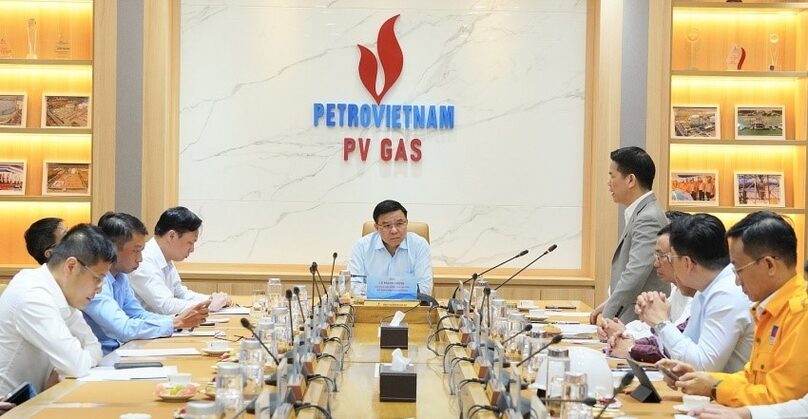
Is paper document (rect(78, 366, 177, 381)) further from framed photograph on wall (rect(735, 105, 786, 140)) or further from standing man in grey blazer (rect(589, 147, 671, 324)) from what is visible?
framed photograph on wall (rect(735, 105, 786, 140))

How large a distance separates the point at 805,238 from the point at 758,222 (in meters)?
4.33

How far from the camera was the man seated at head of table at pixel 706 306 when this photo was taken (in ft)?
12.9

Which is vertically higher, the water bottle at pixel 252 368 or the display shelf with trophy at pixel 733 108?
the display shelf with trophy at pixel 733 108

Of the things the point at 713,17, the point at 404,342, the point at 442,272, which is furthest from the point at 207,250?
the point at 713,17

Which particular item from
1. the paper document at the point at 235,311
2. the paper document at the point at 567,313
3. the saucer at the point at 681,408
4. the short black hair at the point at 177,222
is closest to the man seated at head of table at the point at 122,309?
the paper document at the point at 235,311

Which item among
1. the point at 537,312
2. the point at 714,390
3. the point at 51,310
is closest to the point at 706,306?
the point at 714,390

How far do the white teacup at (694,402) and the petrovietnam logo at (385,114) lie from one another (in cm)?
471

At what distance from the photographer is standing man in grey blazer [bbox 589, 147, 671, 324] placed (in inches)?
219

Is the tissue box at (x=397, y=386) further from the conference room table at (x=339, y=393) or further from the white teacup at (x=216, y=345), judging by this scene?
the white teacup at (x=216, y=345)

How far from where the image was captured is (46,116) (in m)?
7.54

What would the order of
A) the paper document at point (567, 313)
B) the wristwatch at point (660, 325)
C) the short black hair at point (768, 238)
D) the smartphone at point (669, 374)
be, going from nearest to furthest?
the short black hair at point (768, 238) < the smartphone at point (669, 374) < the wristwatch at point (660, 325) < the paper document at point (567, 313)

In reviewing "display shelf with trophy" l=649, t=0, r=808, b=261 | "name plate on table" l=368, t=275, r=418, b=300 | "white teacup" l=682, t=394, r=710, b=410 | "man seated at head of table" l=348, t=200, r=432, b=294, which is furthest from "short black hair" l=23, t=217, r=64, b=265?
"display shelf with trophy" l=649, t=0, r=808, b=261

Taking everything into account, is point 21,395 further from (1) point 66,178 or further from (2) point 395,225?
(1) point 66,178

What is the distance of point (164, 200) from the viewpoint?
756 cm
